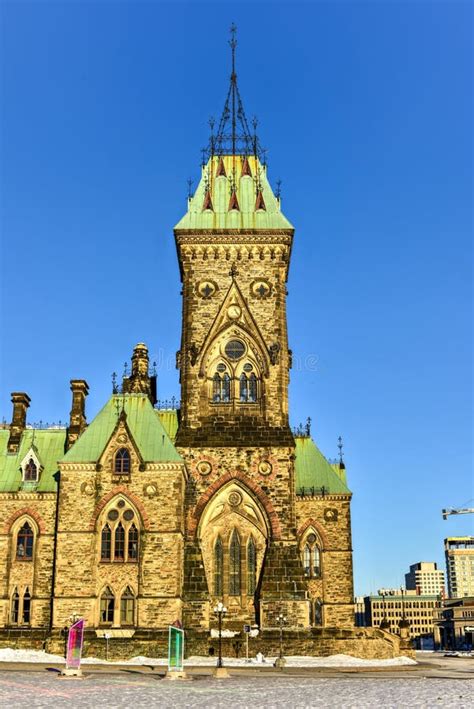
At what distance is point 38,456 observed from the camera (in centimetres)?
5425

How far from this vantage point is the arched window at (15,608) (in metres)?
50.2

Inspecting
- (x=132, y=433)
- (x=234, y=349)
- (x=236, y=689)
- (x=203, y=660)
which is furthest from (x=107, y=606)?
(x=236, y=689)

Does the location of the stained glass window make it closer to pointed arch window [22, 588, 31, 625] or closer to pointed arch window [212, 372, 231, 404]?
pointed arch window [22, 588, 31, 625]

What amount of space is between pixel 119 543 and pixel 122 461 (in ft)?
15.0

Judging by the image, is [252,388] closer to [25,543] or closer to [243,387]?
[243,387]

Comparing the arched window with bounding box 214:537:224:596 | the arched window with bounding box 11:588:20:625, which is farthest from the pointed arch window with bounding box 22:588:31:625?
the arched window with bounding box 214:537:224:596

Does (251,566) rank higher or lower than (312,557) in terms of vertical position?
lower

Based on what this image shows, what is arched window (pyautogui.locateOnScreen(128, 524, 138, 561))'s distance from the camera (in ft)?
159

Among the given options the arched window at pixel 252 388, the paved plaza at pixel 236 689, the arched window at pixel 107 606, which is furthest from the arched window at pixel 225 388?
the paved plaza at pixel 236 689

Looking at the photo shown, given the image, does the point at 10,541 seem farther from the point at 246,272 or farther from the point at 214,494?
the point at 246,272

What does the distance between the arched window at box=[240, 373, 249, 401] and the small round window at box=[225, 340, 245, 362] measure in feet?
4.11

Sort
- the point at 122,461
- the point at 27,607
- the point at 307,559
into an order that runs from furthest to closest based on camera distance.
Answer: the point at 307,559, the point at 27,607, the point at 122,461

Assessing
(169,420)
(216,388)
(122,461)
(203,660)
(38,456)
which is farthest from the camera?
(169,420)

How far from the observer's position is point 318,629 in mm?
49469
